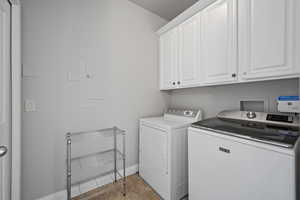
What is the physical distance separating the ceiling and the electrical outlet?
6.45 feet

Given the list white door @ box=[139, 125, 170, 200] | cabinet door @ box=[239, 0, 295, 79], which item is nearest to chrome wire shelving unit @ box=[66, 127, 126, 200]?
white door @ box=[139, 125, 170, 200]

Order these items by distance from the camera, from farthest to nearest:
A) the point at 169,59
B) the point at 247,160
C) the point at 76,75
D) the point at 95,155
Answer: the point at 169,59, the point at 95,155, the point at 76,75, the point at 247,160

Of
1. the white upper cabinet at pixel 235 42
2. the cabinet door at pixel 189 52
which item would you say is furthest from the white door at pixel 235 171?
the cabinet door at pixel 189 52

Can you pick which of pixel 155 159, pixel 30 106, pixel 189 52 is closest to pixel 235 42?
pixel 189 52

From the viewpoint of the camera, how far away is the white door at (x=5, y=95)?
91cm

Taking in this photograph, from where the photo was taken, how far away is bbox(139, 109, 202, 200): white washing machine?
1.39 metres

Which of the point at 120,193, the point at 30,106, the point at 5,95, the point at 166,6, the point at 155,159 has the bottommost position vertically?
the point at 120,193

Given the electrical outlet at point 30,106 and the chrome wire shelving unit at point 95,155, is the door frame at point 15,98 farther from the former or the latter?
the chrome wire shelving unit at point 95,155

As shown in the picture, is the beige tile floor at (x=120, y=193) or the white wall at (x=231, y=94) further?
the beige tile floor at (x=120, y=193)

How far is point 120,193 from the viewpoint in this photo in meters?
1.58

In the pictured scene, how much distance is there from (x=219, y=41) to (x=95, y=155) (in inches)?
79.9

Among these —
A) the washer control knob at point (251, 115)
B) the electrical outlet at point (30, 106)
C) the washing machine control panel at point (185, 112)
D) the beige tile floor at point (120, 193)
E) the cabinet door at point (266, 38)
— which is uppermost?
the cabinet door at point (266, 38)

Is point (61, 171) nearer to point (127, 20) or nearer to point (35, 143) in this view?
point (35, 143)

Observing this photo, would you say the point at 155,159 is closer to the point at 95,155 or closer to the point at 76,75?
the point at 95,155
